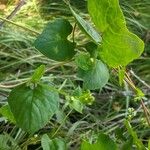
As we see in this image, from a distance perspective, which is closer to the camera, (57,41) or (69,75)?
(57,41)

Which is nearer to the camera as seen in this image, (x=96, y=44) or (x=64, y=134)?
(x=96, y=44)

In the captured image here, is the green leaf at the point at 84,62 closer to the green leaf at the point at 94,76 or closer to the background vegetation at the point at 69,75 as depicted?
the green leaf at the point at 94,76

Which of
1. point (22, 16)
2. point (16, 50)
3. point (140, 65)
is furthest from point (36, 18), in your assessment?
point (140, 65)

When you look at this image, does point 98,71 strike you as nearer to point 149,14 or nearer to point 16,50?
point 16,50

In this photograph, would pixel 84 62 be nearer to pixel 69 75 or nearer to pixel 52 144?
pixel 52 144

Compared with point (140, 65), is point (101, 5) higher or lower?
higher

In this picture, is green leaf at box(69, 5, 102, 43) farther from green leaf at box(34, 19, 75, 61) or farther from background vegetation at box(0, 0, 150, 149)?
background vegetation at box(0, 0, 150, 149)

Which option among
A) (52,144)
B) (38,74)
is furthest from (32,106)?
(52,144)

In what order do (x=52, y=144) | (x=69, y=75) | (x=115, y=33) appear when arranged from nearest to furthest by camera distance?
(x=115, y=33)
(x=52, y=144)
(x=69, y=75)
